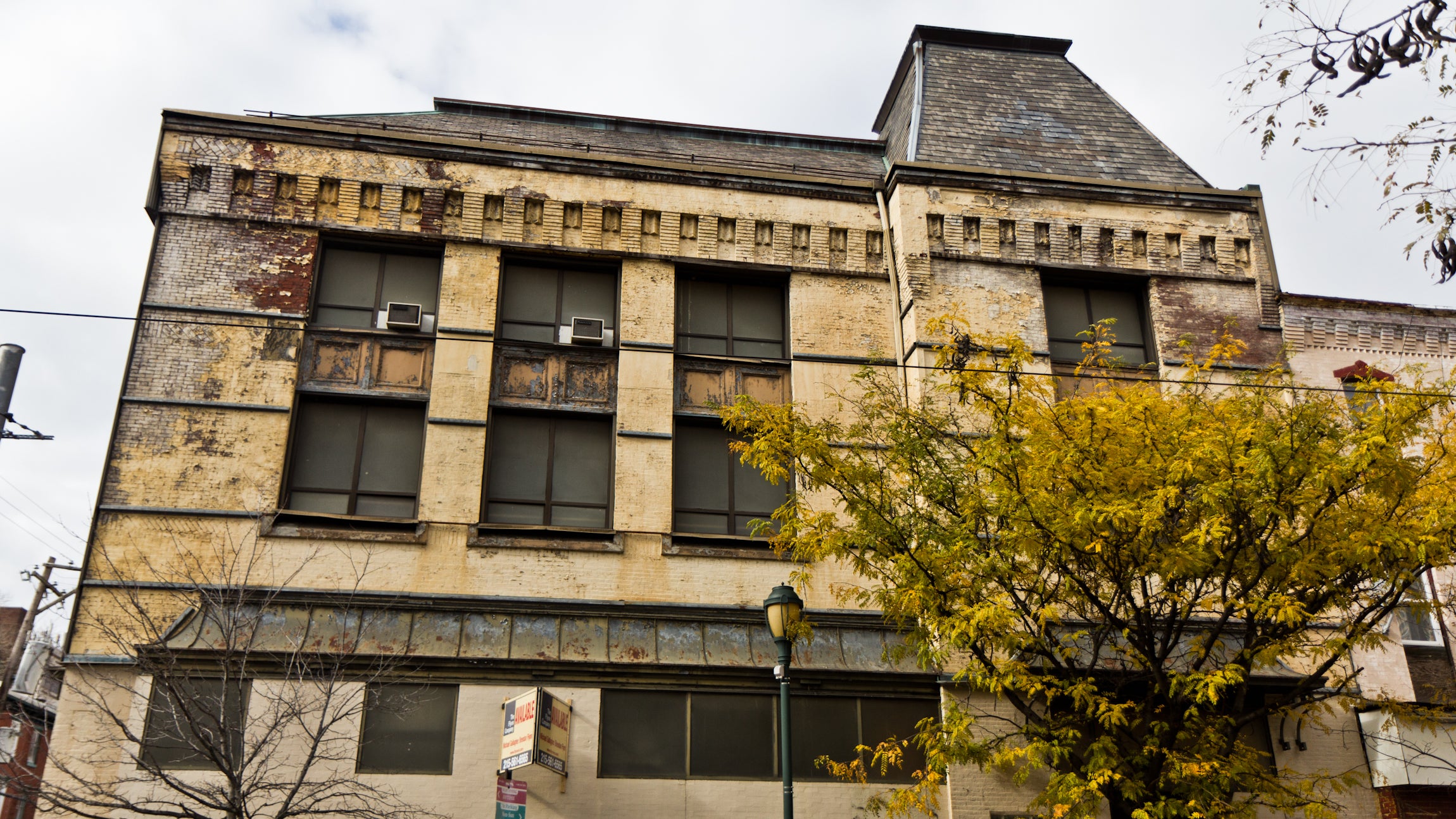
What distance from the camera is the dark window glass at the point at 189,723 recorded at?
11.3m

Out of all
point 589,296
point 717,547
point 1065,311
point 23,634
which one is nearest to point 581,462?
point 717,547

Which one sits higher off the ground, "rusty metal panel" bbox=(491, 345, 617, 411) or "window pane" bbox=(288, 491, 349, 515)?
"rusty metal panel" bbox=(491, 345, 617, 411)

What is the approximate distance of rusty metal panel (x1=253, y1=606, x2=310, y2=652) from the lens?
41.8 feet

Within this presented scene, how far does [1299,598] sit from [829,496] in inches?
237

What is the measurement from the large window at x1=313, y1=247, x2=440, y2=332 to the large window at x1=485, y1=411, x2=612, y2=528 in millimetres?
2000

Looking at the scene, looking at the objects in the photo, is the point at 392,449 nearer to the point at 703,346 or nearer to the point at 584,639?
→ the point at 584,639

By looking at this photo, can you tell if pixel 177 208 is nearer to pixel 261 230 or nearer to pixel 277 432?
pixel 261 230

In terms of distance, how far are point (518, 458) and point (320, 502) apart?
2606 millimetres

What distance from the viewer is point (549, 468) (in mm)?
14992

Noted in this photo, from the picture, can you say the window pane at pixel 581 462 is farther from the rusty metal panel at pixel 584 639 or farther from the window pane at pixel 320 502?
the window pane at pixel 320 502

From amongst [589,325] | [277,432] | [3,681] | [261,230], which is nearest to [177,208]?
[261,230]

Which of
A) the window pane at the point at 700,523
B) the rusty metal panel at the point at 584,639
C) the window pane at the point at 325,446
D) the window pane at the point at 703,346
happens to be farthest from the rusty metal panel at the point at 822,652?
the window pane at the point at 325,446

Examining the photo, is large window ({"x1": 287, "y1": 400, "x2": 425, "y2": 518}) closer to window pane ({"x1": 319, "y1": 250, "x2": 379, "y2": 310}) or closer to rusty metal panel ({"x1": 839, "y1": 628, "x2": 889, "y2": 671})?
window pane ({"x1": 319, "y1": 250, "x2": 379, "y2": 310})

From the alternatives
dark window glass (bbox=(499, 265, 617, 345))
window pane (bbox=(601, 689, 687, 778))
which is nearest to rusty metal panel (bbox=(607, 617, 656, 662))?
→ window pane (bbox=(601, 689, 687, 778))
